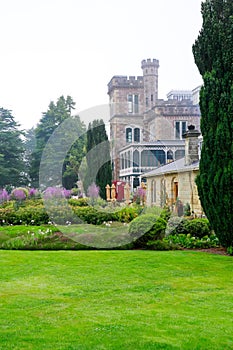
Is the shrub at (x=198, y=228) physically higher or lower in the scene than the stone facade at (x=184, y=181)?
lower

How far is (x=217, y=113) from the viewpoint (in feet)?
36.5

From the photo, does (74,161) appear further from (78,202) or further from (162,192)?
(162,192)

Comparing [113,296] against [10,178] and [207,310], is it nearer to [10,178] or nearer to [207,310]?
[207,310]

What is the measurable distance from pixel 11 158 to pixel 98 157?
15.8 meters

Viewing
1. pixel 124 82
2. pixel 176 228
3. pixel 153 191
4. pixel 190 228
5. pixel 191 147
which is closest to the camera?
pixel 190 228

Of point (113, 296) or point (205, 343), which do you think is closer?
point (205, 343)

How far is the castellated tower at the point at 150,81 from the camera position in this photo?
49875mm

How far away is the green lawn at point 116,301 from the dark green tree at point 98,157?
614 inches

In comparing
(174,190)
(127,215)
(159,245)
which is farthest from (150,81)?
(159,245)

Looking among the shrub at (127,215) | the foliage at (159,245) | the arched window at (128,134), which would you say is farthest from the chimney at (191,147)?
the arched window at (128,134)

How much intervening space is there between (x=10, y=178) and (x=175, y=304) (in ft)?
116

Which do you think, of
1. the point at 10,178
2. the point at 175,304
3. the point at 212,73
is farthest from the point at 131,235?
the point at 10,178

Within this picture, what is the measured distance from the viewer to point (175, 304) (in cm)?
624

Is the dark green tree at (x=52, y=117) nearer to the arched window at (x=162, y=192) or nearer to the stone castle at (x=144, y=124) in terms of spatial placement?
the stone castle at (x=144, y=124)
